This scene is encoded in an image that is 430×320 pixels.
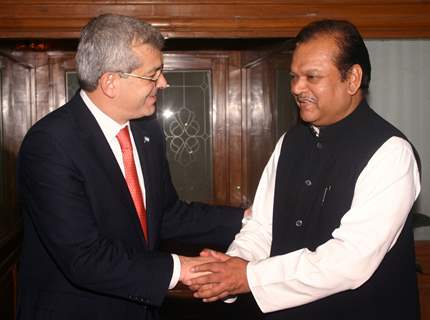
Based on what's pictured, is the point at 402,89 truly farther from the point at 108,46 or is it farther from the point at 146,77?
the point at 108,46

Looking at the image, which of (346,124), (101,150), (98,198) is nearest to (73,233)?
(98,198)

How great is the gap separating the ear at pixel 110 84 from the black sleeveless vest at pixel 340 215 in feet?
2.49

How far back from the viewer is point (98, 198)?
2164mm

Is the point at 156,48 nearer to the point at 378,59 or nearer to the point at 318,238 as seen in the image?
the point at 318,238

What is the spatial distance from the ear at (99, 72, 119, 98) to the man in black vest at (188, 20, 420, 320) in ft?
2.18

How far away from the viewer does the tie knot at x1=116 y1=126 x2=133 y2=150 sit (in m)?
2.37

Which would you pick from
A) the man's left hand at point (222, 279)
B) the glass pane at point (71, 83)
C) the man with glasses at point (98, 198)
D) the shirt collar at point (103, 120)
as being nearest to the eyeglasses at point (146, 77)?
the man with glasses at point (98, 198)

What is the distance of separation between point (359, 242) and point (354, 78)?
584 mm

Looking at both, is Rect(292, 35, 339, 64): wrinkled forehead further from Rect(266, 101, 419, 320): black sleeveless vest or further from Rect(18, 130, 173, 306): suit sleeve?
Rect(18, 130, 173, 306): suit sleeve

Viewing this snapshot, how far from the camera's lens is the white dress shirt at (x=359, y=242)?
2.03 meters

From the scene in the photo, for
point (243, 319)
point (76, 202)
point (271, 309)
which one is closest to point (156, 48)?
point (76, 202)

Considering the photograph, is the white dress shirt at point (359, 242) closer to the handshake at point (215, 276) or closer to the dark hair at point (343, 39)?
the handshake at point (215, 276)

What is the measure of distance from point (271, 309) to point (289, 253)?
219 mm

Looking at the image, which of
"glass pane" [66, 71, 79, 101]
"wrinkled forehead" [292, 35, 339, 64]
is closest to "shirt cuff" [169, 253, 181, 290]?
"wrinkled forehead" [292, 35, 339, 64]
